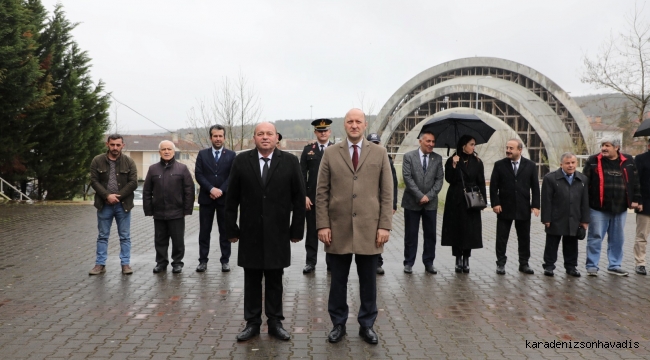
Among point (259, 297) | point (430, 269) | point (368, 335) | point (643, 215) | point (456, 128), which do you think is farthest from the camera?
point (456, 128)

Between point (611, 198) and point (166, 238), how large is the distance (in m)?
6.61

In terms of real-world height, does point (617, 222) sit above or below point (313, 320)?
above

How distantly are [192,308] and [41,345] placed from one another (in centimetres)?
173

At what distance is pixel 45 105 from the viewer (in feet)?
68.0

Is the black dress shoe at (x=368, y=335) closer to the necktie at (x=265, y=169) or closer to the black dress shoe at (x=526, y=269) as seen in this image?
the necktie at (x=265, y=169)

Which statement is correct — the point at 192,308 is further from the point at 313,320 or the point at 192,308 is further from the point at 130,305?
the point at 313,320

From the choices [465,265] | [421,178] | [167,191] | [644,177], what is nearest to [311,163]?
[421,178]

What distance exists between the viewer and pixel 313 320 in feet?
20.9

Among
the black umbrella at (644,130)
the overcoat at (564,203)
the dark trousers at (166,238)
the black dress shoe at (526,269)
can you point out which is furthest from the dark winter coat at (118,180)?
the black umbrella at (644,130)

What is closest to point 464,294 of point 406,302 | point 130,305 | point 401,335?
point 406,302

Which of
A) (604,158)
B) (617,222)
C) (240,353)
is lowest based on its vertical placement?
(240,353)

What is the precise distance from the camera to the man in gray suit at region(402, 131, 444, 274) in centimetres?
888

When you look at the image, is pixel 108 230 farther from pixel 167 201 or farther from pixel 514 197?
pixel 514 197

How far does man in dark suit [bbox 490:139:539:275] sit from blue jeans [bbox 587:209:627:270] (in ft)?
2.92
